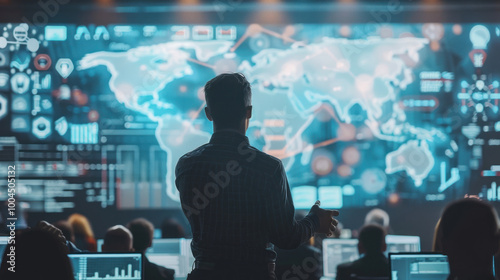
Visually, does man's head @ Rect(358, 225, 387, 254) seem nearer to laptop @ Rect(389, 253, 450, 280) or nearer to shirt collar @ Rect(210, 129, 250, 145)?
laptop @ Rect(389, 253, 450, 280)

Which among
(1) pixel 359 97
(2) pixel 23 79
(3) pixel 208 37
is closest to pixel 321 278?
(1) pixel 359 97

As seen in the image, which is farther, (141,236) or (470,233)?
(141,236)

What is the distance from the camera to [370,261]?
3.11m

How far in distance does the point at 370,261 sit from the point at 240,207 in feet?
5.90

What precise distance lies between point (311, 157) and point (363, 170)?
0.51m

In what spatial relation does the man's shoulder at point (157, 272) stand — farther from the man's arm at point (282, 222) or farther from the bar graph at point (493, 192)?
the bar graph at point (493, 192)

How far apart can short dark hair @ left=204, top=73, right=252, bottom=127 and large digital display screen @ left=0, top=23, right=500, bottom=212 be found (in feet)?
12.3

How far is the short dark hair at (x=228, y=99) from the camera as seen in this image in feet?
5.21

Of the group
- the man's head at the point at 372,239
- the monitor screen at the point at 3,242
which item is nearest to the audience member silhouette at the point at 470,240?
the monitor screen at the point at 3,242

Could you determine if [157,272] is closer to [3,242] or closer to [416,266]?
[3,242]

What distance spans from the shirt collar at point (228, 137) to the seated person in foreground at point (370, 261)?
1.69 metres

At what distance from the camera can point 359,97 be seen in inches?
215

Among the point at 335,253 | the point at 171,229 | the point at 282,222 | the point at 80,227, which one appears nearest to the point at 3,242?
the point at 282,222

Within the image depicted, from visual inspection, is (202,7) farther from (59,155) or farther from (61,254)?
(61,254)
